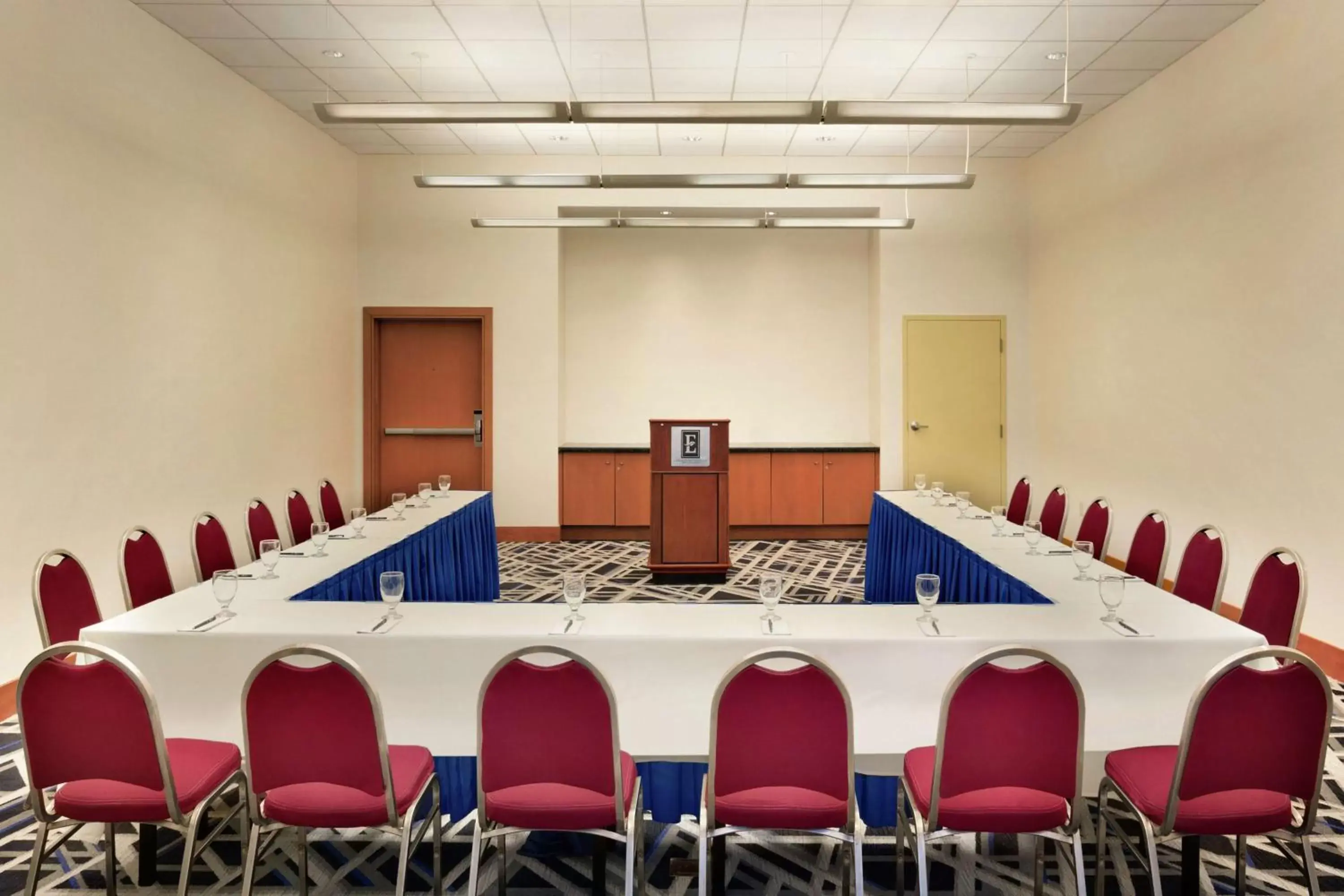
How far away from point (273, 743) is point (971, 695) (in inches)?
73.1

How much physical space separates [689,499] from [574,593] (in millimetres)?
3564

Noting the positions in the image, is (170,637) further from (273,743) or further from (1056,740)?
(1056,740)

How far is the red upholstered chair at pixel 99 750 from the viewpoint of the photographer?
6.79ft

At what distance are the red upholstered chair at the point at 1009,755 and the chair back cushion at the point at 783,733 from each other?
254mm

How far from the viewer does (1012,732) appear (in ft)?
6.62

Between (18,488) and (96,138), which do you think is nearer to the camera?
(18,488)

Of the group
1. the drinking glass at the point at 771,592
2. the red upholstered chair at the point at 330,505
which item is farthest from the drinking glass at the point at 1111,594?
the red upholstered chair at the point at 330,505

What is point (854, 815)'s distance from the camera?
81.7 inches

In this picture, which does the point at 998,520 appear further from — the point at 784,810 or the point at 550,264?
the point at 550,264

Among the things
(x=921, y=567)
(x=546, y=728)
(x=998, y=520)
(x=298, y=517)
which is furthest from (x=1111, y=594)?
(x=298, y=517)

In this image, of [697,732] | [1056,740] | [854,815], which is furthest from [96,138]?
[1056,740]

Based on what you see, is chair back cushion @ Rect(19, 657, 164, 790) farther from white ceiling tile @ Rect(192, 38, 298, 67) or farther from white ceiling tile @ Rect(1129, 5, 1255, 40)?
white ceiling tile @ Rect(1129, 5, 1255, 40)

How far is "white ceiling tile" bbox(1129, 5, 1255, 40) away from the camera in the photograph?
5031mm

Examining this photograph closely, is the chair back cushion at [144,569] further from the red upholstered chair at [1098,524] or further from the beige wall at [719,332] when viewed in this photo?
the beige wall at [719,332]
